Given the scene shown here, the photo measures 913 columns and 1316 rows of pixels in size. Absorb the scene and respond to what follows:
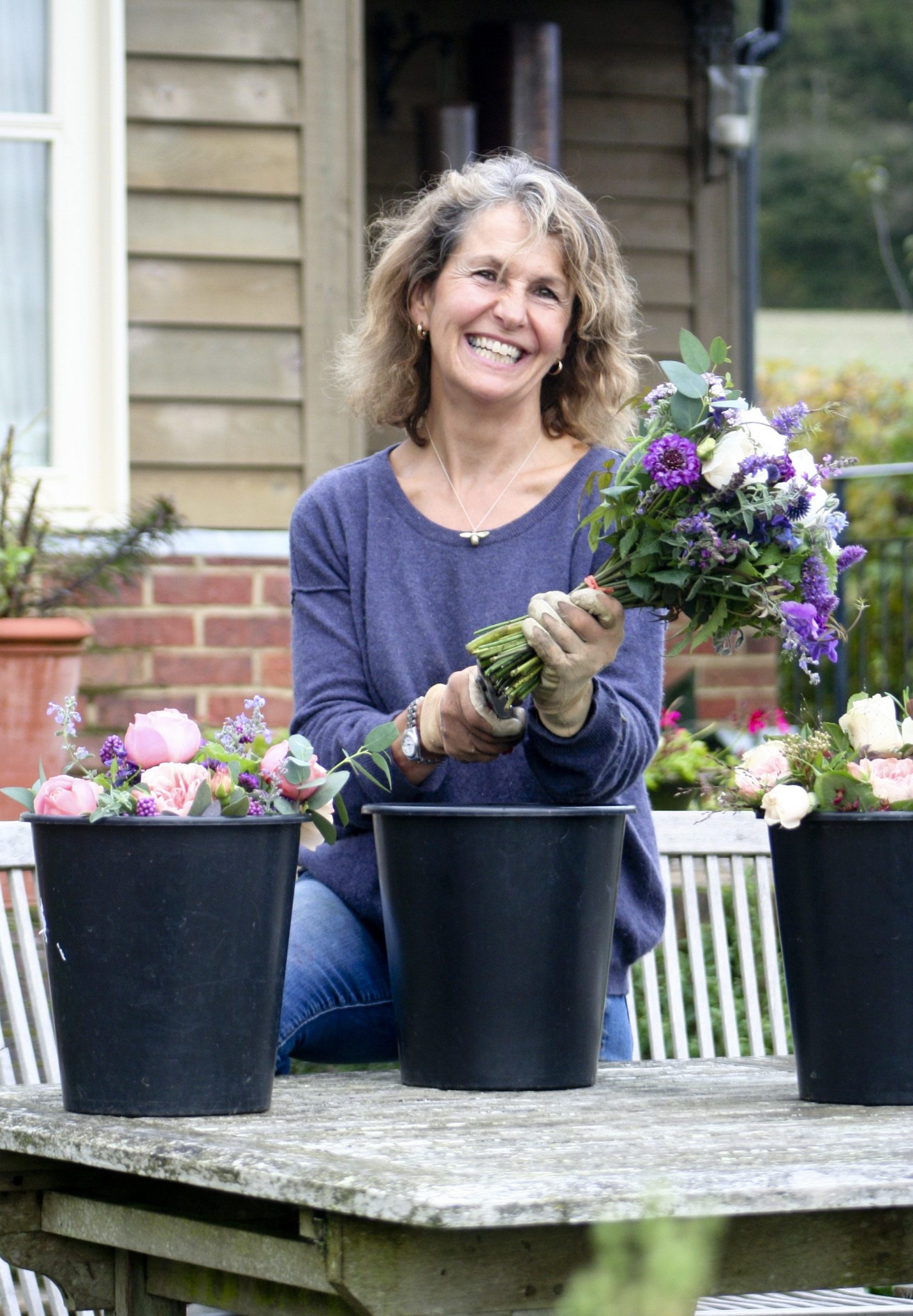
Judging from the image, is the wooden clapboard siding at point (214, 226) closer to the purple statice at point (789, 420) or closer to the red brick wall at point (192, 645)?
the red brick wall at point (192, 645)

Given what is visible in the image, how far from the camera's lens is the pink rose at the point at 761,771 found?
1.69 m

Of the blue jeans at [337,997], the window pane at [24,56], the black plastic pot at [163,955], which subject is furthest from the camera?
the window pane at [24,56]

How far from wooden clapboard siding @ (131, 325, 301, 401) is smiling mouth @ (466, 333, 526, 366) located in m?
2.07

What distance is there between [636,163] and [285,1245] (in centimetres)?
532

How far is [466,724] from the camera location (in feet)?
6.34

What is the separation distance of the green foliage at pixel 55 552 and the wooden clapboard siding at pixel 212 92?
2.89 feet

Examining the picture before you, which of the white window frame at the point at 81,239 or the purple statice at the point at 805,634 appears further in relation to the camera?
the white window frame at the point at 81,239

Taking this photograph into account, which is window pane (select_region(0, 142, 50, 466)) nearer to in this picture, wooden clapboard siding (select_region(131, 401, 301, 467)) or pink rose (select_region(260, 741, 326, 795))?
wooden clapboard siding (select_region(131, 401, 301, 467))

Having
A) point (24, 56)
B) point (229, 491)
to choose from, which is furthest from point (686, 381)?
point (24, 56)

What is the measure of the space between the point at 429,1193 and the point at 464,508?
1.31 metres

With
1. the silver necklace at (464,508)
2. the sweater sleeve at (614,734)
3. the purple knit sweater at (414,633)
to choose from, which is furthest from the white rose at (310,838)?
the silver necklace at (464,508)

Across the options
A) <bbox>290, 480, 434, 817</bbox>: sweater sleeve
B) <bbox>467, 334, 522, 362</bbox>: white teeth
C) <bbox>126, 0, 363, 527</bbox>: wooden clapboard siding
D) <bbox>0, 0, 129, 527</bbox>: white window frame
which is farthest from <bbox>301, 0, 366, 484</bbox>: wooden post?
<bbox>467, 334, 522, 362</bbox>: white teeth

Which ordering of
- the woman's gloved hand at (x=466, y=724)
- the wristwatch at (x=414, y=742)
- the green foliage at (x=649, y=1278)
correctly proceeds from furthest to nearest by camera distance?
the wristwatch at (x=414, y=742) → the woman's gloved hand at (x=466, y=724) → the green foliage at (x=649, y=1278)

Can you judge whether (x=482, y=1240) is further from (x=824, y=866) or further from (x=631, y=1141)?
(x=824, y=866)
